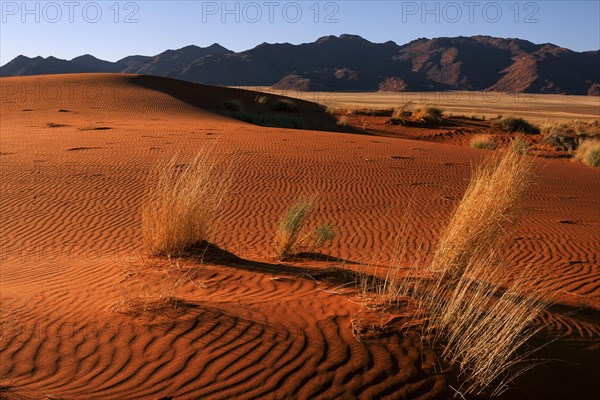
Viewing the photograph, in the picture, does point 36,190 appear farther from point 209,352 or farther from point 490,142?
point 490,142

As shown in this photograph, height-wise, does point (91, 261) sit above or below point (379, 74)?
below

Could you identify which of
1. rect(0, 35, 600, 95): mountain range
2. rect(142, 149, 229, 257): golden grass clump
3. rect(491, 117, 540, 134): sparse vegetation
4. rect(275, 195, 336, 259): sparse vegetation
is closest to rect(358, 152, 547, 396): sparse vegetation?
rect(275, 195, 336, 259): sparse vegetation

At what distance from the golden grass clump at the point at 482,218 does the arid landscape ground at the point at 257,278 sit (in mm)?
581

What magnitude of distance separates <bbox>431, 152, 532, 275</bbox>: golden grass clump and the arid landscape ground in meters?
0.58

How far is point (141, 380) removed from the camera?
4.54 meters

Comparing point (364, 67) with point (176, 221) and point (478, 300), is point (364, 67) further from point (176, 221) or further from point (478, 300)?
point (478, 300)

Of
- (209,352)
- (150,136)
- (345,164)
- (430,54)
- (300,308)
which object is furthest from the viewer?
(430,54)

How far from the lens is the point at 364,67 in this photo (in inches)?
6117

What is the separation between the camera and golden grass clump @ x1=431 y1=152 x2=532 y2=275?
7.30 meters

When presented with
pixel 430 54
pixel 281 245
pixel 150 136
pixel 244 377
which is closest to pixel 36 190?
pixel 281 245

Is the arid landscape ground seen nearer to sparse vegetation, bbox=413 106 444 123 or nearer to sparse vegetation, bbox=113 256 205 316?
sparse vegetation, bbox=113 256 205 316

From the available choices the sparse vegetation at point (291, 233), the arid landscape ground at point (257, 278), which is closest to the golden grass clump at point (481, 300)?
the arid landscape ground at point (257, 278)

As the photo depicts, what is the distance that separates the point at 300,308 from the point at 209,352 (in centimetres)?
120

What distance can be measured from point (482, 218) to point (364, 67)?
152m
